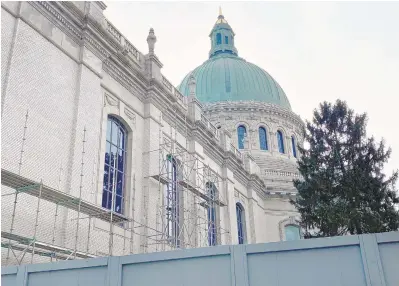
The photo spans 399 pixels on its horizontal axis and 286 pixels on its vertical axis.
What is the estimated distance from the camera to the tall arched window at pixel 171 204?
1889 centimetres

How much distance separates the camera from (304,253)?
247 inches

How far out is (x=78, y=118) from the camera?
47.2 ft

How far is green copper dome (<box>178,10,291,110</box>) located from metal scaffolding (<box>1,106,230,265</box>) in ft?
51.2

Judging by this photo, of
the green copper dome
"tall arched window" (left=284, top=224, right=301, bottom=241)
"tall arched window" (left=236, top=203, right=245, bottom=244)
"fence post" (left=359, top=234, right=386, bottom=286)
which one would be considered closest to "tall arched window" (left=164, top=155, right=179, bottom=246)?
"tall arched window" (left=236, top=203, right=245, bottom=244)

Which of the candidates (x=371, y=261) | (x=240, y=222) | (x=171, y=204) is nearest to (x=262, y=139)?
(x=240, y=222)

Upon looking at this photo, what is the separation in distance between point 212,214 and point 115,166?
9.01 m

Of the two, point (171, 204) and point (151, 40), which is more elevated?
point (151, 40)

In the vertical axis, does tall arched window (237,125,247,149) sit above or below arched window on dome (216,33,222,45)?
below

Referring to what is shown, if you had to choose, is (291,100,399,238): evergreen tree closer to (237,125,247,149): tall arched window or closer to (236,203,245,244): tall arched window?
(236,203,245,244): tall arched window

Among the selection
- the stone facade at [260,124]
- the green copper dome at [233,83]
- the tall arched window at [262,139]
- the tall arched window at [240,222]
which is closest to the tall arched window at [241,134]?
the stone facade at [260,124]

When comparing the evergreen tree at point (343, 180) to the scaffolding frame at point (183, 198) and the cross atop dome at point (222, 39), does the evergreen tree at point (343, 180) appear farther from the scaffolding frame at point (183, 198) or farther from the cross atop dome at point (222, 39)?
the cross atop dome at point (222, 39)

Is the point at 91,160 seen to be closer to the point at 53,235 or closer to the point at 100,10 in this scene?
the point at 53,235

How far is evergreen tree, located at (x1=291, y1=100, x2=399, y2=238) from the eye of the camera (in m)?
18.2

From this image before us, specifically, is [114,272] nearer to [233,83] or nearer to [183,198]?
[183,198]
